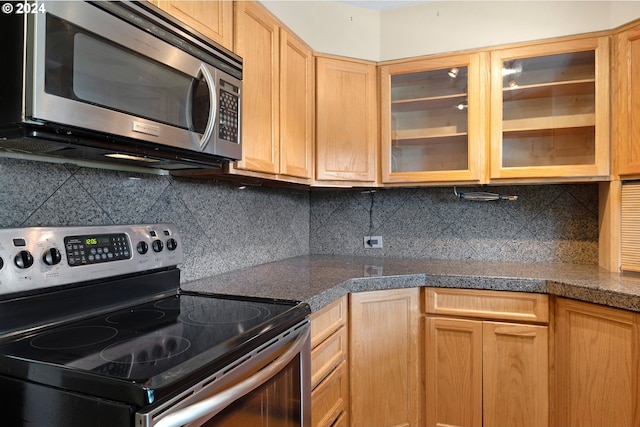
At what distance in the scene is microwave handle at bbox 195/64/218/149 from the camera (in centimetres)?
118

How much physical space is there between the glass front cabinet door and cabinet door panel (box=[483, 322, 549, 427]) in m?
0.81

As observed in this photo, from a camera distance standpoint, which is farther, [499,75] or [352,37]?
[352,37]

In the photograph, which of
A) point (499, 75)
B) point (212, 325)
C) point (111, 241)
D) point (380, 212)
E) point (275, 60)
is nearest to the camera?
point (212, 325)

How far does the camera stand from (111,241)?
1.19m

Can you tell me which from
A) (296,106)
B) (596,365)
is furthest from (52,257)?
(596,365)

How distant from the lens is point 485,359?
178 cm

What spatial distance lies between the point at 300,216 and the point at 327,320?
1.14 meters

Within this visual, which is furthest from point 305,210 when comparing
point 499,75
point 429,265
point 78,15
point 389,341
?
point 78,15

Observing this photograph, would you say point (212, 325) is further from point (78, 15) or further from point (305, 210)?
point (305, 210)

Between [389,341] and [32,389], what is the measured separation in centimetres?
143

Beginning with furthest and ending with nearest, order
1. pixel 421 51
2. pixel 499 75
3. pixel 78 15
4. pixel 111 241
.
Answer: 1. pixel 421 51
2. pixel 499 75
3. pixel 111 241
4. pixel 78 15

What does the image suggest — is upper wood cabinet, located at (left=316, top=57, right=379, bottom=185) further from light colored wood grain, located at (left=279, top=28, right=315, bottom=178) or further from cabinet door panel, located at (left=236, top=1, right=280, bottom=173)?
cabinet door panel, located at (left=236, top=1, right=280, bottom=173)

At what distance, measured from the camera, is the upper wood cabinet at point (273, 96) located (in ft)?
5.12

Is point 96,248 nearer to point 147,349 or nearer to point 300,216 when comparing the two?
point 147,349
